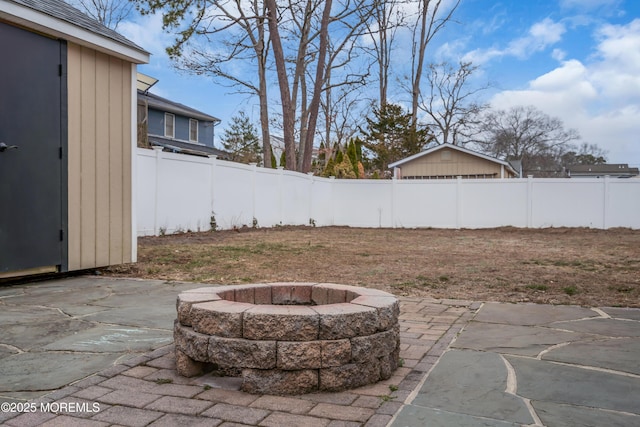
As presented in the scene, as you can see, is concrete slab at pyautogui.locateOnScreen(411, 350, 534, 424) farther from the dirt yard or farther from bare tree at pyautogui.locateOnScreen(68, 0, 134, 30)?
bare tree at pyautogui.locateOnScreen(68, 0, 134, 30)

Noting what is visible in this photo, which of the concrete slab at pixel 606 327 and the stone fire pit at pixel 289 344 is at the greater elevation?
the stone fire pit at pixel 289 344

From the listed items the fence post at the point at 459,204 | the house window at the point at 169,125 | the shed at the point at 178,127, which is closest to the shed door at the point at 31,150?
the fence post at the point at 459,204

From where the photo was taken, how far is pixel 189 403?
2285 mm

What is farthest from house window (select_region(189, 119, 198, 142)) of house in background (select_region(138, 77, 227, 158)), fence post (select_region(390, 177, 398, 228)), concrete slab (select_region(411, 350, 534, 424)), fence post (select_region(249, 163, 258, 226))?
concrete slab (select_region(411, 350, 534, 424))

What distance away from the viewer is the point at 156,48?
634 inches

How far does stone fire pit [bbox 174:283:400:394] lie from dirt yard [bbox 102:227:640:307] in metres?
2.66

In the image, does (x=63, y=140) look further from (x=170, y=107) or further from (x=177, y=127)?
(x=177, y=127)

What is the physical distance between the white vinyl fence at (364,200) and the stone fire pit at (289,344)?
771 centimetres

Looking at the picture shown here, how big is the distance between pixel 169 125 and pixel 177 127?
1.83ft

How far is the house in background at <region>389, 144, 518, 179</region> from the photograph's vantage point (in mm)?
21422

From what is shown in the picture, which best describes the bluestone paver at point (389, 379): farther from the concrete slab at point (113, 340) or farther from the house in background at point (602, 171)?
the house in background at point (602, 171)

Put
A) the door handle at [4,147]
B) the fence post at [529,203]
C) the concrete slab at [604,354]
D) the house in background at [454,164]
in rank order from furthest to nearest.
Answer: the house in background at [454,164] < the fence post at [529,203] < the door handle at [4,147] < the concrete slab at [604,354]

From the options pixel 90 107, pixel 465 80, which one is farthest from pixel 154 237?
pixel 465 80

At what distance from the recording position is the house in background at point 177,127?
21.9 meters
